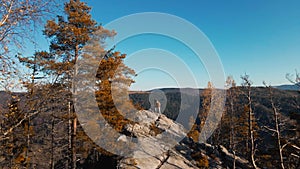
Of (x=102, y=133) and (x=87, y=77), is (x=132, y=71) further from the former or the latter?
(x=102, y=133)

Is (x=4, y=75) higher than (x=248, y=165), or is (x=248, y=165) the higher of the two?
(x=4, y=75)

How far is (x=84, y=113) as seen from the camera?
447 inches

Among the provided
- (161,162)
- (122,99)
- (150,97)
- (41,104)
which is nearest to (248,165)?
(161,162)

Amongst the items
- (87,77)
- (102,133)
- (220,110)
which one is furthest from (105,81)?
(220,110)

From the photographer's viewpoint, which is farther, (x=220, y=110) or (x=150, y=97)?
(x=220, y=110)

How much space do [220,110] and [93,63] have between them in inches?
687

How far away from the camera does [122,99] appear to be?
13.0 m

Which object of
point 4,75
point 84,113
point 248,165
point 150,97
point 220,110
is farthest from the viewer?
point 220,110

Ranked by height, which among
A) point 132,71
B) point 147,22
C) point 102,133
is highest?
point 147,22

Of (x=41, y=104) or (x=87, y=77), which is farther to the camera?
(x=87, y=77)

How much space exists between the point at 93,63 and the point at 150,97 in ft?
37.9

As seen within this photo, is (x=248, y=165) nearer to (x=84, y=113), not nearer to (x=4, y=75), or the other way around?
(x=84, y=113)

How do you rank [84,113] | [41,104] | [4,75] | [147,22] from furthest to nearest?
[147,22], [84,113], [41,104], [4,75]

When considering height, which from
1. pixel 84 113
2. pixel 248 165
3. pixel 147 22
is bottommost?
pixel 248 165
